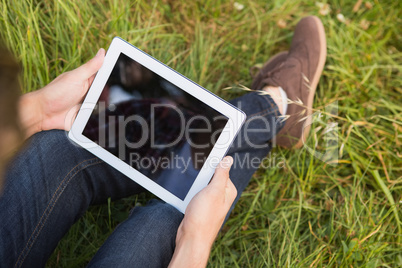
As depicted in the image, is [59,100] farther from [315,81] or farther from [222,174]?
[315,81]

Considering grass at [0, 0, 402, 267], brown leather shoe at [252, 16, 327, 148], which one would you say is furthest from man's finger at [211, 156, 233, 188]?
brown leather shoe at [252, 16, 327, 148]

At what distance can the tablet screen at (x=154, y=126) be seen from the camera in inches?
41.1

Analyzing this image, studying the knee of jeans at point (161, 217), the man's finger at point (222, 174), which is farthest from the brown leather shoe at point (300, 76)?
the knee of jeans at point (161, 217)

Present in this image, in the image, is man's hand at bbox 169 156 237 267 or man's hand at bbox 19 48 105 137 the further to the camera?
man's hand at bbox 19 48 105 137

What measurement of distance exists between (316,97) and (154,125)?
0.89 m

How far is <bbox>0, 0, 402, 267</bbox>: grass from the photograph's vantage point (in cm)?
129

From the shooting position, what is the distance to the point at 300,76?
155 cm

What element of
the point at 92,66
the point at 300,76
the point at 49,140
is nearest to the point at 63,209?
the point at 49,140

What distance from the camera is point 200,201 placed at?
0.97 meters

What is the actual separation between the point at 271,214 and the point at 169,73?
764mm

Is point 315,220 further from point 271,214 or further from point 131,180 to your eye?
point 131,180

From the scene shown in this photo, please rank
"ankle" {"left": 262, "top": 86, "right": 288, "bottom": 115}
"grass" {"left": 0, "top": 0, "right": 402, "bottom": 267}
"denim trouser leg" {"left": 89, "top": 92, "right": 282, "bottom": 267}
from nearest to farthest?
"denim trouser leg" {"left": 89, "top": 92, "right": 282, "bottom": 267} → "grass" {"left": 0, "top": 0, "right": 402, "bottom": 267} → "ankle" {"left": 262, "top": 86, "right": 288, "bottom": 115}

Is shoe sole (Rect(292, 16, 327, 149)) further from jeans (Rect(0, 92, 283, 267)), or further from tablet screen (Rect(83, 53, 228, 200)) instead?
tablet screen (Rect(83, 53, 228, 200))

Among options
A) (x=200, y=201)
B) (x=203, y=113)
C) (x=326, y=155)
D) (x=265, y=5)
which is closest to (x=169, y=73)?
(x=203, y=113)
